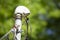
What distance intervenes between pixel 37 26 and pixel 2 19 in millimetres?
609

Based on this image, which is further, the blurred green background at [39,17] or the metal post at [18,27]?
the blurred green background at [39,17]

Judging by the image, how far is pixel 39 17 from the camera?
19.1ft

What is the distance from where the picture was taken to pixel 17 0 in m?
5.26

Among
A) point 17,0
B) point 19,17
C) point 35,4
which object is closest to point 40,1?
point 35,4

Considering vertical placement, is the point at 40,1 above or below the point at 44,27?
above

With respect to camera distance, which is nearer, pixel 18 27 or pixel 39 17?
pixel 18 27

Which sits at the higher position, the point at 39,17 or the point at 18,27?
the point at 18,27

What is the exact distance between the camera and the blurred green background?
5170 mm

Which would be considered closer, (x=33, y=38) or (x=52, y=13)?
(x=33, y=38)

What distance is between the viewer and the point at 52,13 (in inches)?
239

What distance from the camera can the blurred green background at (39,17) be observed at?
517cm

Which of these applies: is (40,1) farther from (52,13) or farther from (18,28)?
(18,28)

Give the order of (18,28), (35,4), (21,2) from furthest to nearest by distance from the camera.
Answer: (35,4)
(21,2)
(18,28)

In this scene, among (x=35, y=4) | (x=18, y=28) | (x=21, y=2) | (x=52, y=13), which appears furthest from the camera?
(x=52, y=13)
